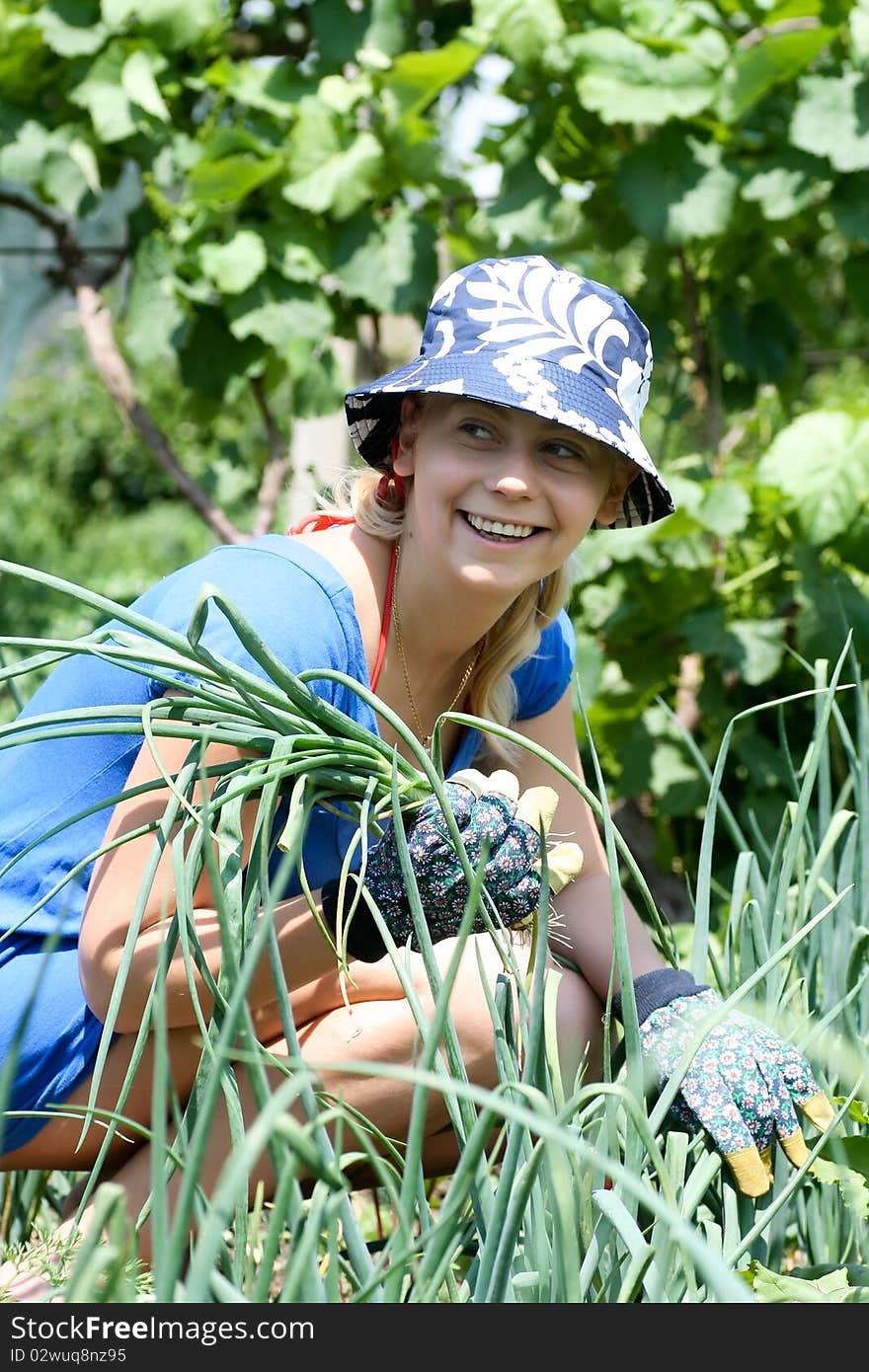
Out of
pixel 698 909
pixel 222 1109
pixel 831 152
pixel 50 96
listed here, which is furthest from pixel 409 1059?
pixel 50 96

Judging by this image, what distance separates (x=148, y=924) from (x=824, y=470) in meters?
1.18

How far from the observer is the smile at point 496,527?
1155 millimetres

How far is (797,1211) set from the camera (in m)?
1.04

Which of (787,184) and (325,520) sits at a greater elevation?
(787,184)

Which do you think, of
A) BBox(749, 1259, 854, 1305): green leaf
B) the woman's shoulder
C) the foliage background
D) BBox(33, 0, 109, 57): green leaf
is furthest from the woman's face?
BBox(33, 0, 109, 57): green leaf

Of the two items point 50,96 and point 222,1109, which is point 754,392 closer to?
point 50,96

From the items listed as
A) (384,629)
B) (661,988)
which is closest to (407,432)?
(384,629)

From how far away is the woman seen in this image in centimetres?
100

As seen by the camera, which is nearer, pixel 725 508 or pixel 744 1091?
pixel 744 1091

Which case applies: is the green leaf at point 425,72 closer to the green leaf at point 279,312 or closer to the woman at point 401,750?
the green leaf at point 279,312

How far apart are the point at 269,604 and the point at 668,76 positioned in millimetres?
1218

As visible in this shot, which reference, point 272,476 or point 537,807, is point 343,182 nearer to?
point 272,476

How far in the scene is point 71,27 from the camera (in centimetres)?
207
